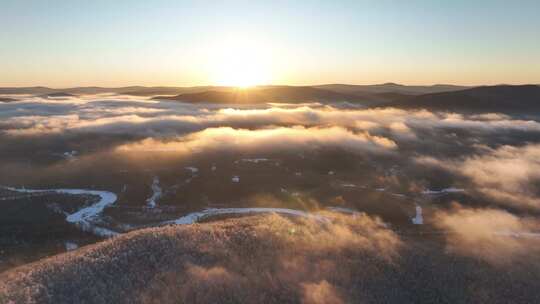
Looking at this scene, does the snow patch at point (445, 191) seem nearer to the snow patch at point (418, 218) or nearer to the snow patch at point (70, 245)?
the snow patch at point (418, 218)

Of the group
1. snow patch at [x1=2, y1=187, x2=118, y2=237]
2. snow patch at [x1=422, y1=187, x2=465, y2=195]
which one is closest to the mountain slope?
snow patch at [x1=2, y1=187, x2=118, y2=237]

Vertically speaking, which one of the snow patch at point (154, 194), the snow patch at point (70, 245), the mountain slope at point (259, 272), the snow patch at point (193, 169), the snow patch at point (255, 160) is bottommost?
the snow patch at point (70, 245)

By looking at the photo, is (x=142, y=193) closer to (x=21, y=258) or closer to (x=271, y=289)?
(x=21, y=258)

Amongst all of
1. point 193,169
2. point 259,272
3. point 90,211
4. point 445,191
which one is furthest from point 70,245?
point 445,191

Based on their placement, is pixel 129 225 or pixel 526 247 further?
pixel 129 225

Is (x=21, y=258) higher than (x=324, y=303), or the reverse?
(x=324, y=303)

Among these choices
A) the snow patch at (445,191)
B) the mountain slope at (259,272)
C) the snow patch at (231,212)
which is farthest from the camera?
the snow patch at (445,191)

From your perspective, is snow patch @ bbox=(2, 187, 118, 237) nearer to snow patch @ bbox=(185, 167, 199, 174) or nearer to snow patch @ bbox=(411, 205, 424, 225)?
snow patch @ bbox=(185, 167, 199, 174)

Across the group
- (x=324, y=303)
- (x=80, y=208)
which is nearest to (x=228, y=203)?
(x=80, y=208)

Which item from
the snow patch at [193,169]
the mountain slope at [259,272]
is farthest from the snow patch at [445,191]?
the snow patch at [193,169]

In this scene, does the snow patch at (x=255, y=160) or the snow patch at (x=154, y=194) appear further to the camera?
the snow patch at (x=255, y=160)

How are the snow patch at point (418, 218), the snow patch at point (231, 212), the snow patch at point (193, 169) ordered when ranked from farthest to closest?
the snow patch at point (193, 169) < the snow patch at point (231, 212) < the snow patch at point (418, 218)
